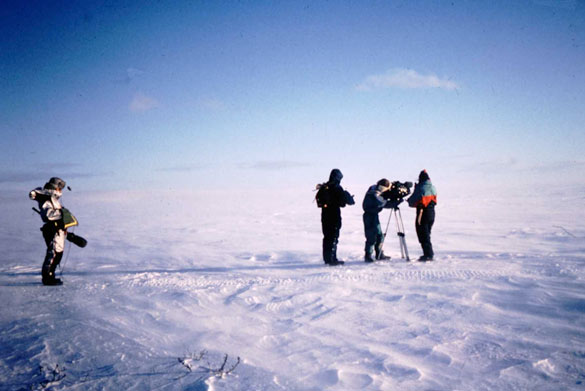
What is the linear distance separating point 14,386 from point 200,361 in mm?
1542

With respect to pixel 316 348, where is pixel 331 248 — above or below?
above

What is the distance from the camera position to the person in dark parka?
614 cm

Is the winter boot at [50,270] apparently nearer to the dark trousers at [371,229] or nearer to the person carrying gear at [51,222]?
the person carrying gear at [51,222]

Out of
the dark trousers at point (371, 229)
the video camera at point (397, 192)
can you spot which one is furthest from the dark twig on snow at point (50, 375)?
the video camera at point (397, 192)

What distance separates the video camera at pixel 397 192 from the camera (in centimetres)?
621

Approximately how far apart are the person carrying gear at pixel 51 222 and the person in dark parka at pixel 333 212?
16.6 feet

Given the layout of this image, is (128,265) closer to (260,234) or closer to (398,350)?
(260,234)

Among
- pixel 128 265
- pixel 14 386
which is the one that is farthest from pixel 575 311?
pixel 128 265

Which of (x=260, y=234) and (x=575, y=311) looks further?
(x=260, y=234)

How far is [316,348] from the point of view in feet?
9.50

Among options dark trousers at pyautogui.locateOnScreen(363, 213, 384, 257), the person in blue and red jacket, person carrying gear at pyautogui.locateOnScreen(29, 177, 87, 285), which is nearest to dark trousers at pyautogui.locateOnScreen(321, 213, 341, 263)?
dark trousers at pyautogui.locateOnScreen(363, 213, 384, 257)

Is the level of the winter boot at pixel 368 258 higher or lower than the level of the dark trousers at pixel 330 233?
lower

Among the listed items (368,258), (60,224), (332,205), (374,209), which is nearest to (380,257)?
(368,258)

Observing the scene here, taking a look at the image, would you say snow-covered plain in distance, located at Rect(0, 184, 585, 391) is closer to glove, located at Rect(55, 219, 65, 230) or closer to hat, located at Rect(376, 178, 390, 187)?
glove, located at Rect(55, 219, 65, 230)
